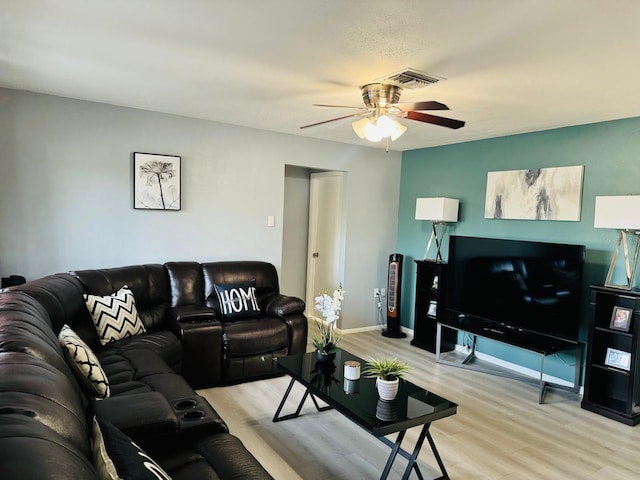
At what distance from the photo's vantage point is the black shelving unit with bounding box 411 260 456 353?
4.93 m

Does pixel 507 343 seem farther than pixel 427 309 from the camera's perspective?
No

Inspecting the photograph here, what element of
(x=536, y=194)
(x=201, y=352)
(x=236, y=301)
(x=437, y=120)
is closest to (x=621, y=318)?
(x=536, y=194)

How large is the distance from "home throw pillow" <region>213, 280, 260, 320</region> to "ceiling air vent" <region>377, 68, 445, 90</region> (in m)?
2.34

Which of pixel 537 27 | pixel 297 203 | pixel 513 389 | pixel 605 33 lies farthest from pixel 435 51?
pixel 297 203

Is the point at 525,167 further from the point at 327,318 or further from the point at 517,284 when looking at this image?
the point at 327,318

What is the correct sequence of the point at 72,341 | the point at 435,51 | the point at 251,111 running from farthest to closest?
the point at 251,111 → the point at 435,51 → the point at 72,341

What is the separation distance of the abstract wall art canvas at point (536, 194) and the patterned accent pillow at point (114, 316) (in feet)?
12.1

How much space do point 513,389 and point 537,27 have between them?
314 centimetres

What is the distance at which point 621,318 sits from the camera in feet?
11.0

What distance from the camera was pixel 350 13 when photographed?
6.40 feet

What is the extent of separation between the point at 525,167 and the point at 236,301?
126 inches

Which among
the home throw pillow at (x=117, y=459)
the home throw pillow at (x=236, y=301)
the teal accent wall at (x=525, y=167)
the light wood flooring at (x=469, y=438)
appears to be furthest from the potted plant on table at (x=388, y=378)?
the teal accent wall at (x=525, y=167)

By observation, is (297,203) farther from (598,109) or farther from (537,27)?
(537,27)

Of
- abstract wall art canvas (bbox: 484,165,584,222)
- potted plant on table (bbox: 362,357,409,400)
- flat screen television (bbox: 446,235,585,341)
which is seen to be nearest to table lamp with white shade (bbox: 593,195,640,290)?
flat screen television (bbox: 446,235,585,341)
